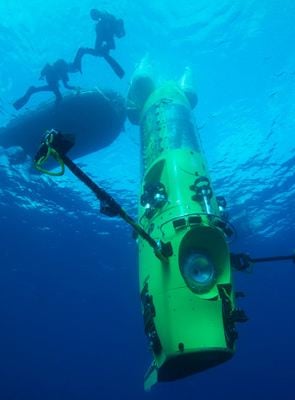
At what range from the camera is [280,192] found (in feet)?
70.3

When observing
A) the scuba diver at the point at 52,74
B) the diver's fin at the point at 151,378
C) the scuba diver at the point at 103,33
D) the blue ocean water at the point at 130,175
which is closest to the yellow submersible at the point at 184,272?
the diver's fin at the point at 151,378

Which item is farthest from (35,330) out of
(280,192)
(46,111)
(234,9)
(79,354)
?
(234,9)

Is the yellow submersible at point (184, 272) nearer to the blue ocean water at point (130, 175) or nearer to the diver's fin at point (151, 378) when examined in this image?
the diver's fin at point (151, 378)

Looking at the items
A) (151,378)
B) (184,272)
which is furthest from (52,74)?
(151,378)

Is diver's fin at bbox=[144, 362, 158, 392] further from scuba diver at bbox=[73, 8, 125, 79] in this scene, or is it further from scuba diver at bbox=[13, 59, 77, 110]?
scuba diver at bbox=[13, 59, 77, 110]

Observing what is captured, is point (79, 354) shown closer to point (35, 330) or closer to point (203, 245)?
point (35, 330)

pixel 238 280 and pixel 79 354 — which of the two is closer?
pixel 238 280

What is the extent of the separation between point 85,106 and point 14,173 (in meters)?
8.44

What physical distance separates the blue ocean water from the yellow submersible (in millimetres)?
6964

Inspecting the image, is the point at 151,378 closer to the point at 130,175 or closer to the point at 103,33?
the point at 103,33

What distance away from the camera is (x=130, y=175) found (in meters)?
18.7

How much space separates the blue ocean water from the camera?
1286 centimetres

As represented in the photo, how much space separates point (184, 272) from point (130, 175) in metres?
12.9

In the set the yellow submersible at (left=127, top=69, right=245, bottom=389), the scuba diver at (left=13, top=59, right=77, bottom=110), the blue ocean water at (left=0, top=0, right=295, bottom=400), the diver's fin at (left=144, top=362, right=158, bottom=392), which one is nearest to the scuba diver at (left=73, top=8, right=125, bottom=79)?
the scuba diver at (left=13, top=59, right=77, bottom=110)
